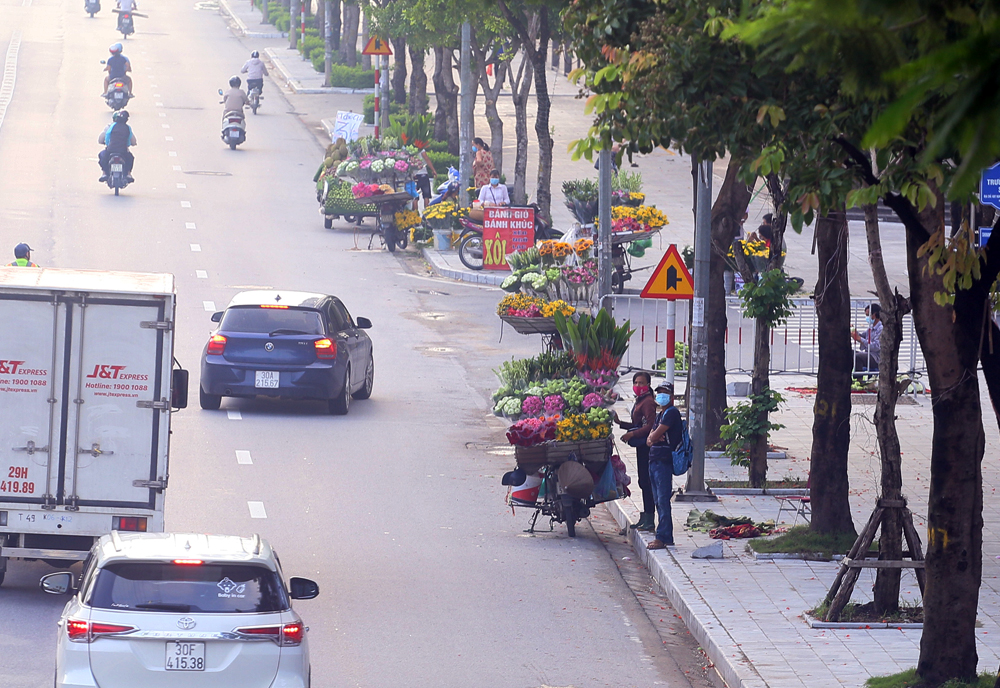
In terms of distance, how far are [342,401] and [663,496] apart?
6.90m

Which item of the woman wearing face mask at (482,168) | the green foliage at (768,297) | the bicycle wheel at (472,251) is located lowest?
the green foliage at (768,297)

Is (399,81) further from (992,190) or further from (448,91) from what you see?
(992,190)

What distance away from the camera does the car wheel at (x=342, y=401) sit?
20047 millimetres

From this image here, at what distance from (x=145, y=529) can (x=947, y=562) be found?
240 inches

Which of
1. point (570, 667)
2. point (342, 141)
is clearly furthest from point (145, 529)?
point (342, 141)

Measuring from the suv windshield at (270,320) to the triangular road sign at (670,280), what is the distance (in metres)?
5.46

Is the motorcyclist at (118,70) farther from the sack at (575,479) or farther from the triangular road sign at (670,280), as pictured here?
the sack at (575,479)

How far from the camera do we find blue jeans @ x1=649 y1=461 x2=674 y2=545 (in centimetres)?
1424

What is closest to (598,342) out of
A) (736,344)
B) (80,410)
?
(80,410)

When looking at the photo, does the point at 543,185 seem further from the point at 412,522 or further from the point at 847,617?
the point at 847,617

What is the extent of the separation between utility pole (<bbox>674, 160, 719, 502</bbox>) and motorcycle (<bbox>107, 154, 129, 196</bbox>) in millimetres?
23945

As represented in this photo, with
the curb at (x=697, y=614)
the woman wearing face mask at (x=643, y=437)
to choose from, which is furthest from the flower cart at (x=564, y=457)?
the curb at (x=697, y=614)

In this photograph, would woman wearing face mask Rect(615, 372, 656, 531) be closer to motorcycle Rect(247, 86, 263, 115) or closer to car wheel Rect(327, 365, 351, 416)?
car wheel Rect(327, 365, 351, 416)

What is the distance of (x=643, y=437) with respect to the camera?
580 inches
